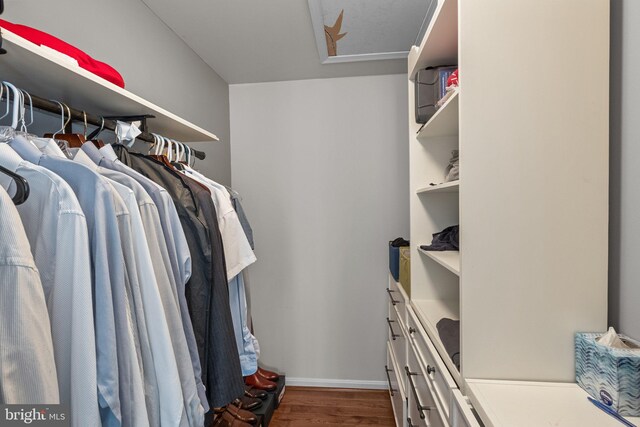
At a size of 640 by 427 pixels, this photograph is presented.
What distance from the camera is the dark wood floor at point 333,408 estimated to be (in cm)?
192

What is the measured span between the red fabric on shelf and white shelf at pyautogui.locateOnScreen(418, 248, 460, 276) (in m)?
1.17

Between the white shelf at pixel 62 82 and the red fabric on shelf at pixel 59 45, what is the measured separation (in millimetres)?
66

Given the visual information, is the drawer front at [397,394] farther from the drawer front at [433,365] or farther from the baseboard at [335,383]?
the drawer front at [433,365]

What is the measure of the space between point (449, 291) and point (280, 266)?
1292 mm

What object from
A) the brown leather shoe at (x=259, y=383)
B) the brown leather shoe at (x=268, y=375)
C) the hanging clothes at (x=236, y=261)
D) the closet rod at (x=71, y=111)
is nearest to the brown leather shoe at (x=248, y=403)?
the brown leather shoe at (x=259, y=383)

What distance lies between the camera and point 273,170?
7.64 ft

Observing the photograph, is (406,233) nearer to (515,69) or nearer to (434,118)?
(434,118)

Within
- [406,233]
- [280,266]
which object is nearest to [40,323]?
[280,266]

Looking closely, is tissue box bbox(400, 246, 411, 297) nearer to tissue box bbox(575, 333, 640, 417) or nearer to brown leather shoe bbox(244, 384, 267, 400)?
tissue box bbox(575, 333, 640, 417)

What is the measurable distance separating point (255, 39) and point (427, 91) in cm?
107

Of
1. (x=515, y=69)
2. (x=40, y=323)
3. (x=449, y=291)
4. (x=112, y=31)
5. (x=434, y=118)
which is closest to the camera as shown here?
(x=40, y=323)

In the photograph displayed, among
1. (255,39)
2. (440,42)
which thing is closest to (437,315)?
(440,42)

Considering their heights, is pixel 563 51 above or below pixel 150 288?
above

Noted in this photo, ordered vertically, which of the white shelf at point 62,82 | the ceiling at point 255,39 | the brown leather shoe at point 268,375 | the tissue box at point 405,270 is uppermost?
the ceiling at point 255,39
